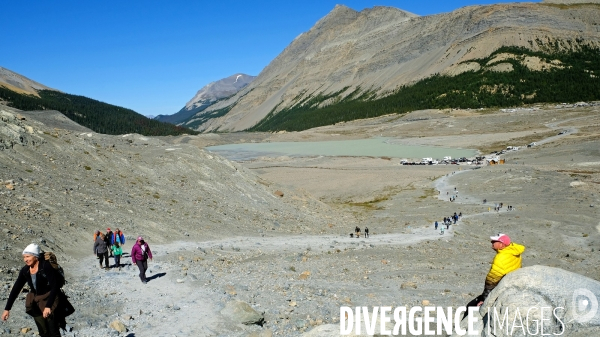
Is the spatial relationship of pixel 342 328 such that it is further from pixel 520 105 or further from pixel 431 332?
pixel 520 105

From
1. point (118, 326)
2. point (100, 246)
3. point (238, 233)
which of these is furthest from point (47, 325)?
point (238, 233)

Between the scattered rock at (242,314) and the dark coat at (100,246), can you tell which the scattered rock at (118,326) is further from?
the dark coat at (100,246)

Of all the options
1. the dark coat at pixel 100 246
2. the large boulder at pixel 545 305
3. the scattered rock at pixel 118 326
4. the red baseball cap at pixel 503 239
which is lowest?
the scattered rock at pixel 118 326

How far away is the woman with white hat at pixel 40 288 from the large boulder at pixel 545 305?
8.40 m

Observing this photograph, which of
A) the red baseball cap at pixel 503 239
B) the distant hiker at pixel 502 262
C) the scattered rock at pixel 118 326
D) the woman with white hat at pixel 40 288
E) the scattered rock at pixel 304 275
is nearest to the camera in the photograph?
the woman with white hat at pixel 40 288

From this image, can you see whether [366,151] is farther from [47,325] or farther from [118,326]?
[47,325]

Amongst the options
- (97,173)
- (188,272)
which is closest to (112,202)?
(97,173)

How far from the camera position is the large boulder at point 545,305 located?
23.6ft

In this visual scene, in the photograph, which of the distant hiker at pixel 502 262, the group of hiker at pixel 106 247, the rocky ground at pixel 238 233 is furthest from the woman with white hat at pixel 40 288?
the group of hiker at pixel 106 247

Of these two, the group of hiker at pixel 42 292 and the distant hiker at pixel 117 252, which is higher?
the group of hiker at pixel 42 292

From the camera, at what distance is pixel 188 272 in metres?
17.8

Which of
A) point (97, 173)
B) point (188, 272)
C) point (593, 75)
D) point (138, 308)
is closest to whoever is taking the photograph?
point (138, 308)

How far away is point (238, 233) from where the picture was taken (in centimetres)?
3153

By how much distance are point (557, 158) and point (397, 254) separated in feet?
247
